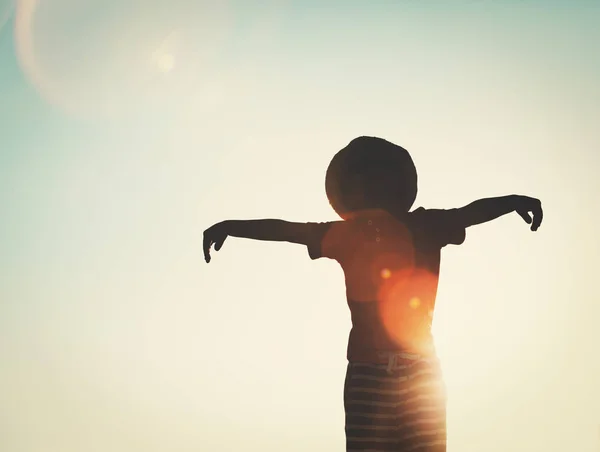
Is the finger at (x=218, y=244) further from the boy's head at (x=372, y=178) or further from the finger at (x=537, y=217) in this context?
the finger at (x=537, y=217)

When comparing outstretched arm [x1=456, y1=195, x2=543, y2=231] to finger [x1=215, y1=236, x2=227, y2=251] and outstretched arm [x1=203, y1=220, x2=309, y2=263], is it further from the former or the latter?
finger [x1=215, y1=236, x2=227, y2=251]

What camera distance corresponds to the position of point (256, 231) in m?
5.21

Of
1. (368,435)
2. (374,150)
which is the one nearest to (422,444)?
(368,435)

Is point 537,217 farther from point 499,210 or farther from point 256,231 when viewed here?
point 256,231

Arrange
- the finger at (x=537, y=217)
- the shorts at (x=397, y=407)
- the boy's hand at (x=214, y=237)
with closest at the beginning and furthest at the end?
the shorts at (x=397, y=407), the finger at (x=537, y=217), the boy's hand at (x=214, y=237)

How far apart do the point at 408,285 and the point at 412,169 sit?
833 mm

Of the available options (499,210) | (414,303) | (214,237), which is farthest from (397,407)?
(214,237)

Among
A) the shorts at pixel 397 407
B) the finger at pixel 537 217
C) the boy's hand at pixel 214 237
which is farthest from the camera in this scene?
the boy's hand at pixel 214 237

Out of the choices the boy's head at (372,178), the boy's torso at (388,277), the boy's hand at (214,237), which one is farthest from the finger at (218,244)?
the boy's head at (372,178)

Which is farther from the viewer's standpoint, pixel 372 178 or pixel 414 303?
pixel 372 178

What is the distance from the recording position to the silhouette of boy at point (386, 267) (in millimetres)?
4797

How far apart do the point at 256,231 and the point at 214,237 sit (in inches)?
11.7

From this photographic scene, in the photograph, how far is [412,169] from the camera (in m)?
5.22

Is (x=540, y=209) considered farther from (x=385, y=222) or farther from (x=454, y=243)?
(x=385, y=222)
